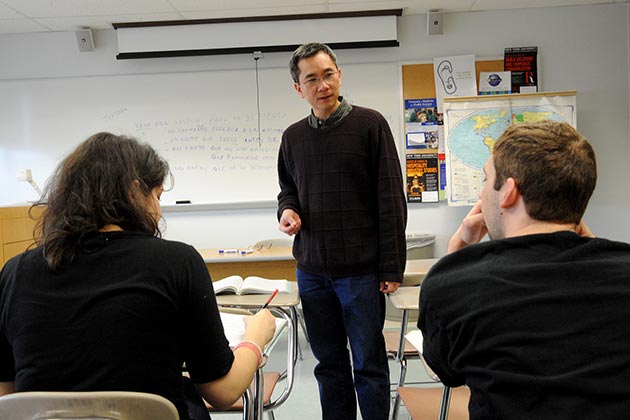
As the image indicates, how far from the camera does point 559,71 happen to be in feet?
14.3

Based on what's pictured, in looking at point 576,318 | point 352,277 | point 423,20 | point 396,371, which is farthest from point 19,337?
point 423,20

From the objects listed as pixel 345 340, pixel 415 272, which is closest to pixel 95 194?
pixel 345 340

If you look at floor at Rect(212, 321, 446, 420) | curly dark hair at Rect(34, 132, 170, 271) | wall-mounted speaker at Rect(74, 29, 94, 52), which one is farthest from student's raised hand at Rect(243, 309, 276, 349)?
wall-mounted speaker at Rect(74, 29, 94, 52)

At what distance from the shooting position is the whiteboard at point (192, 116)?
4.44m

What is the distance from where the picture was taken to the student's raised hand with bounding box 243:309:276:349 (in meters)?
1.21

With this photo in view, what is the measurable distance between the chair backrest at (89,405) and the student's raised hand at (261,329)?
0.36m

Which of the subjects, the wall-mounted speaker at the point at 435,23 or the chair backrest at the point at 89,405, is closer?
the chair backrest at the point at 89,405

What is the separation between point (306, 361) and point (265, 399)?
1729 mm

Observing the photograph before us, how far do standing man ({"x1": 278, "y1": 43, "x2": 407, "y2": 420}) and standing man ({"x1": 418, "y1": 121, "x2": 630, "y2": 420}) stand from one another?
0.87 metres

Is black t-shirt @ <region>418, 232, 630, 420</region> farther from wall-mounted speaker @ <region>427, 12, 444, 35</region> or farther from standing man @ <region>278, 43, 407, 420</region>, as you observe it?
wall-mounted speaker @ <region>427, 12, 444, 35</region>

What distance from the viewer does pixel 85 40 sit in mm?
4406

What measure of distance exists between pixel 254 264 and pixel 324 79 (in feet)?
8.03

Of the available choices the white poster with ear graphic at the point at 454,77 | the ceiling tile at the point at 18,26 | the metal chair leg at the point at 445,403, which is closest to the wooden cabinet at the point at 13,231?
the ceiling tile at the point at 18,26

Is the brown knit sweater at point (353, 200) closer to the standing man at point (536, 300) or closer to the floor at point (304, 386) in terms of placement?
the standing man at point (536, 300)
